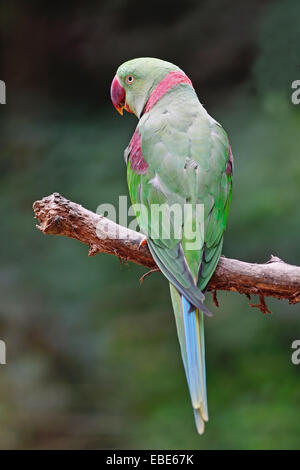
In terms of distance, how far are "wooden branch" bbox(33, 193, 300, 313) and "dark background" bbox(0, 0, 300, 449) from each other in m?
1.34

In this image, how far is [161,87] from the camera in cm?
193

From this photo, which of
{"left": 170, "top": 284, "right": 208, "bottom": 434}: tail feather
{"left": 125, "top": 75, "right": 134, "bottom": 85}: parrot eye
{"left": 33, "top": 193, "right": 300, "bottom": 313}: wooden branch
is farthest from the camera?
{"left": 125, "top": 75, "right": 134, "bottom": 85}: parrot eye

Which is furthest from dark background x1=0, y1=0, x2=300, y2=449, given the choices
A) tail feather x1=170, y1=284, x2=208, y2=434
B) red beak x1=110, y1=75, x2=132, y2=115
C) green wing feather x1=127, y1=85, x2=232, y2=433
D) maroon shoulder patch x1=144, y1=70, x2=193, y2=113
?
tail feather x1=170, y1=284, x2=208, y2=434

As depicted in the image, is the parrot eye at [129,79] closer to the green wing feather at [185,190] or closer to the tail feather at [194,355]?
the green wing feather at [185,190]

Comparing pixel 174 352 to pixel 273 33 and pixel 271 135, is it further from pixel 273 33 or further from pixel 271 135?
pixel 273 33

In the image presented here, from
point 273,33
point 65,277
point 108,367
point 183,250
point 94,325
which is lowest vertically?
point 183,250

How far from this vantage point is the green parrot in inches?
59.3

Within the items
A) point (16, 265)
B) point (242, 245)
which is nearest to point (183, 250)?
point (242, 245)

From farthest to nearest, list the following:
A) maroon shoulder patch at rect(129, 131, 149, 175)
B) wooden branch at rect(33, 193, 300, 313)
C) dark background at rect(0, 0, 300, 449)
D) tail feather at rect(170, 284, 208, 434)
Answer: dark background at rect(0, 0, 300, 449) < maroon shoulder patch at rect(129, 131, 149, 175) < wooden branch at rect(33, 193, 300, 313) < tail feather at rect(170, 284, 208, 434)

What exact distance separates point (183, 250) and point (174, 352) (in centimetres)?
165

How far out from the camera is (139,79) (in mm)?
2020

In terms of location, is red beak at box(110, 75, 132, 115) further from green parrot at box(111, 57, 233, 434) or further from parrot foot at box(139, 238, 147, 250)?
parrot foot at box(139, 238, 147, 250)

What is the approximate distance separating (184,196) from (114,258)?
1667mm

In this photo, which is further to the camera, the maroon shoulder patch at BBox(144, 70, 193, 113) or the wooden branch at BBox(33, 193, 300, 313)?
the maroon shoulder patch at BBox(144, 70, 193, 113)
